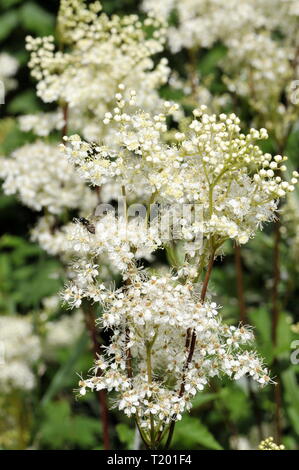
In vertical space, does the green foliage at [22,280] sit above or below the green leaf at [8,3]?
below

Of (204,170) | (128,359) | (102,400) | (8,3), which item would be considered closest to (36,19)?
(8,3)

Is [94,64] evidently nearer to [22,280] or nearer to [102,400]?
[102,400]

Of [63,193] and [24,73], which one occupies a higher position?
[24,73]

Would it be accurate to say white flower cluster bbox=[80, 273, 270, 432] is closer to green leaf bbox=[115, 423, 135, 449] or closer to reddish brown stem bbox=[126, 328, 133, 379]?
reddish brown stem bbox=[126, 328, 133, 379]

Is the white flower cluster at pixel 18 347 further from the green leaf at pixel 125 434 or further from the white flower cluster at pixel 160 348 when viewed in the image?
the white flower cluster at pixel 160 348

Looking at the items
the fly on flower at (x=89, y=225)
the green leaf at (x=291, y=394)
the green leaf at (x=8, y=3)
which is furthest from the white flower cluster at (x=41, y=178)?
the green leaf at (x=8, y=3)

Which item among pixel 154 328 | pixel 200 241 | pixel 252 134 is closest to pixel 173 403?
pixel 154 328

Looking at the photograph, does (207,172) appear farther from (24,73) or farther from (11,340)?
(24,73)
